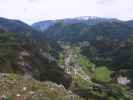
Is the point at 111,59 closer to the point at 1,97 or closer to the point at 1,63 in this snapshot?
the point at 1,63

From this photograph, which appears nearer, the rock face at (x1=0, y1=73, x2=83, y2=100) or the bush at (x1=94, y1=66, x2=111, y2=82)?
the rock face at (x1=0, y1=73, x2=83, y2=100)

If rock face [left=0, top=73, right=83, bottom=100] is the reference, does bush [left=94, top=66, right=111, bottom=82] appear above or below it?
below

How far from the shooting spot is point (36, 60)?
106250 mm

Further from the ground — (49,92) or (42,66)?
(49,92)

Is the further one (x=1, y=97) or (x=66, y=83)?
(x=66, y=83)

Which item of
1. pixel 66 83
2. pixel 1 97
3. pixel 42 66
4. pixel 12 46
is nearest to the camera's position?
pixel 1 97

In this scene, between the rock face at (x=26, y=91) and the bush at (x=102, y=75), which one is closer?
the rock face at (x=26, y=91)

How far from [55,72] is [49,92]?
7812 cm

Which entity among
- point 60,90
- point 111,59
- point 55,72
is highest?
point 60,90

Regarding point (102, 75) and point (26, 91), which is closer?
point (26, 91)

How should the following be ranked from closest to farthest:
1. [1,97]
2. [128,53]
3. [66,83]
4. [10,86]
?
[1,97]
[10,86]
[66,83]
[128,53]

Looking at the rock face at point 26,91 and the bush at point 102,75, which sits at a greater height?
the rock face at point 26,91

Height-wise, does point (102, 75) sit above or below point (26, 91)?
below

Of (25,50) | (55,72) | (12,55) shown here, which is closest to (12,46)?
(25,50)
